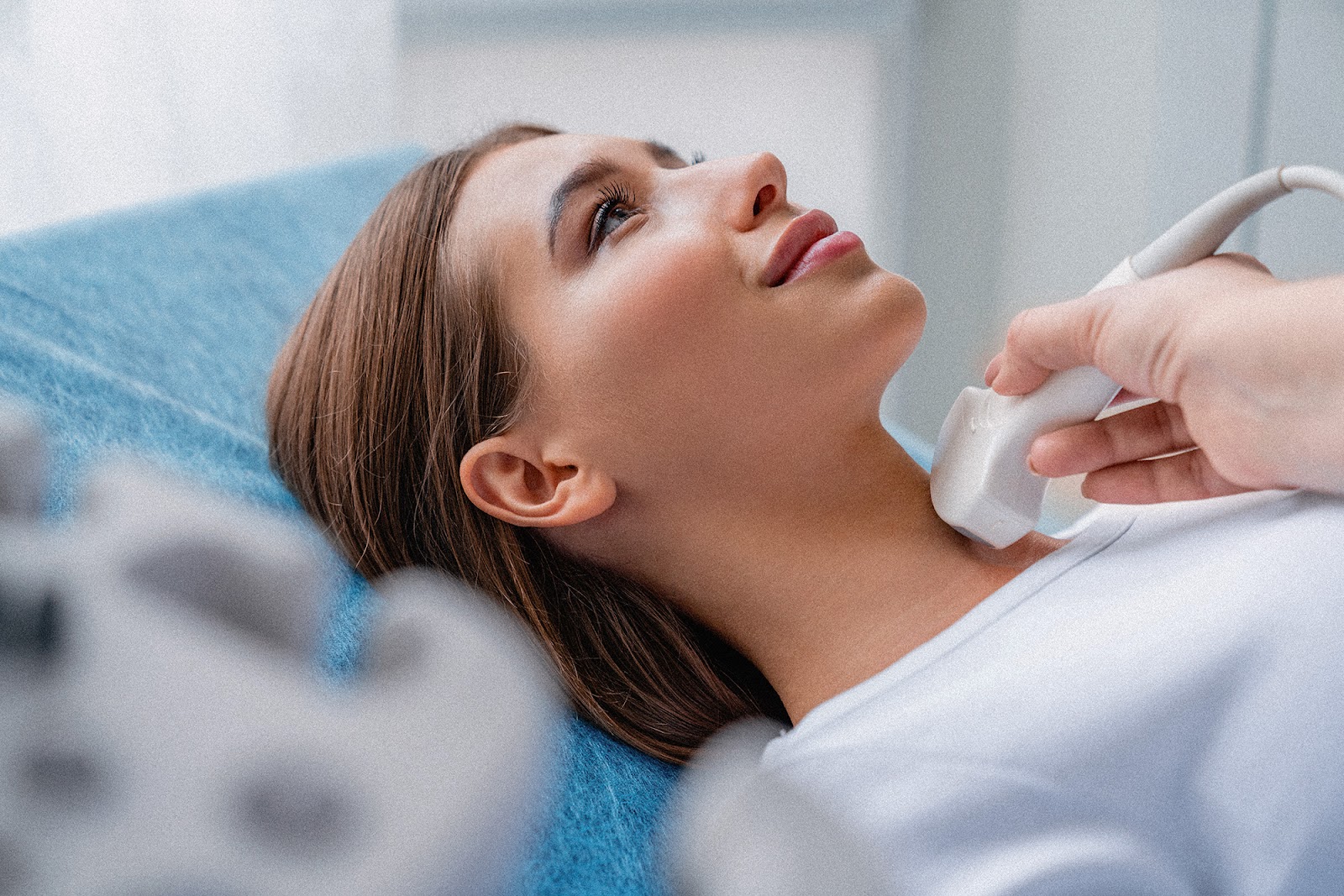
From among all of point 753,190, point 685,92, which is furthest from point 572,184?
point 685,92

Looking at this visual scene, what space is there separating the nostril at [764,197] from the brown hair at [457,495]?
21 cm

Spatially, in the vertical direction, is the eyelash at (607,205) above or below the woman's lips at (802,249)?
above

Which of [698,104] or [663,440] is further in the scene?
[698,104]

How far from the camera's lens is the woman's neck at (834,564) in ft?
2.72

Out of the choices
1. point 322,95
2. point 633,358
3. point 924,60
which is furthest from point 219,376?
point 924,60

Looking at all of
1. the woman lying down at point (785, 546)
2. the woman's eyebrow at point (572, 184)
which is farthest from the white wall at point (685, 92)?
the woman's eyebrow at point (572, 184)

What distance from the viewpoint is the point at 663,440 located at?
81cm

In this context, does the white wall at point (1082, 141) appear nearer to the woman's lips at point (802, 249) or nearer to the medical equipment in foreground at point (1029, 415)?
the medical equipment in foreground at point (1029, 415)

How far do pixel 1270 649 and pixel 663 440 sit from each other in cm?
41

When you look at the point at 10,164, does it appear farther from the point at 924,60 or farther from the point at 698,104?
the point at 924,60

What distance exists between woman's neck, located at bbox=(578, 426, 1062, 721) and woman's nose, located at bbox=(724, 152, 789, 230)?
188 mm

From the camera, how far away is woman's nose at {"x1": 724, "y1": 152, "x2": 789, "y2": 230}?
0.82m

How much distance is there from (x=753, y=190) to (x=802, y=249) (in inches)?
2.3

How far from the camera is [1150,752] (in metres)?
0.66
